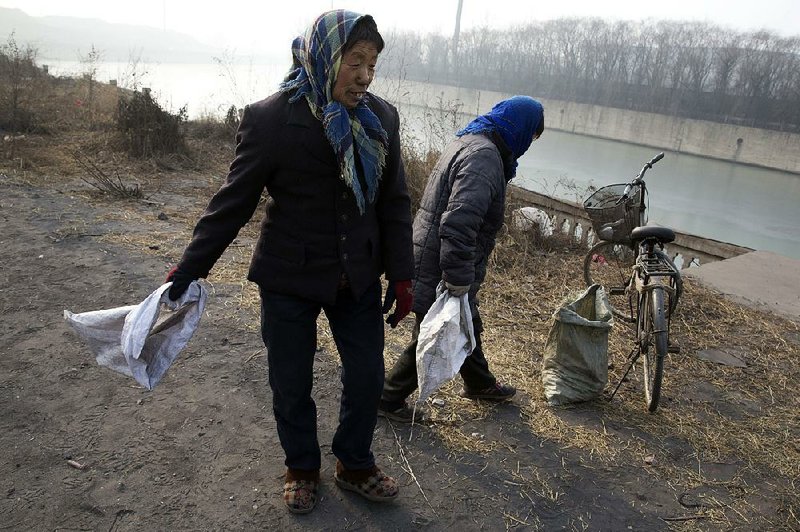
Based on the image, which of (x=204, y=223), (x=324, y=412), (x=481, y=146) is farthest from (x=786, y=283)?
(x=204, y=223)

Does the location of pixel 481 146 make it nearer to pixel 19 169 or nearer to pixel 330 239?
pixel 330 239

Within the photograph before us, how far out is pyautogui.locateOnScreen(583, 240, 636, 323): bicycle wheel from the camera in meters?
4.79

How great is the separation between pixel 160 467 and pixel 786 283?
5630 mm

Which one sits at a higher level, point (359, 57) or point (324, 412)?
point (359, 57)

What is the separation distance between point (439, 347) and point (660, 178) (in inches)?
905

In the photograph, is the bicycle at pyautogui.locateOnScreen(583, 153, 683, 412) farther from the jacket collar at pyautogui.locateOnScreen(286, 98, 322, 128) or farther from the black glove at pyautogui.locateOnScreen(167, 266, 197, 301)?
the black glove at pyautogui.locateOnScreen(167, 266, 197, 301)

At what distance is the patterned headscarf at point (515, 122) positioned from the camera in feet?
8.48

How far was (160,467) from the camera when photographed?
2.40 metres

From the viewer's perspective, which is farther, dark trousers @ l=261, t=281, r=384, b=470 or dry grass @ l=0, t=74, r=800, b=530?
dry grass @ l=0, t=74, r=800, b=530

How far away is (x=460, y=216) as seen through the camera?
2.39 meters

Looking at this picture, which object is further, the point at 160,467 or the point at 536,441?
the point at 536,441

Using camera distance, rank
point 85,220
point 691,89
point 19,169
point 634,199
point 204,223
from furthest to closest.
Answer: point 691,89 < point 19,169 < point 85,220 < point 634,199 < point 204,223

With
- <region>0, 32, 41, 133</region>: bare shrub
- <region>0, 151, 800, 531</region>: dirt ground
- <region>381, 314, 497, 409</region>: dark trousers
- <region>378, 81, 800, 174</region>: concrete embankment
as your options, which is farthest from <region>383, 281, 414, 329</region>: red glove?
<region>378, 81, 800, 174</region>: concrete embankment

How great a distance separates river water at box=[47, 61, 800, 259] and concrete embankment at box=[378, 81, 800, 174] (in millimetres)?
1346
